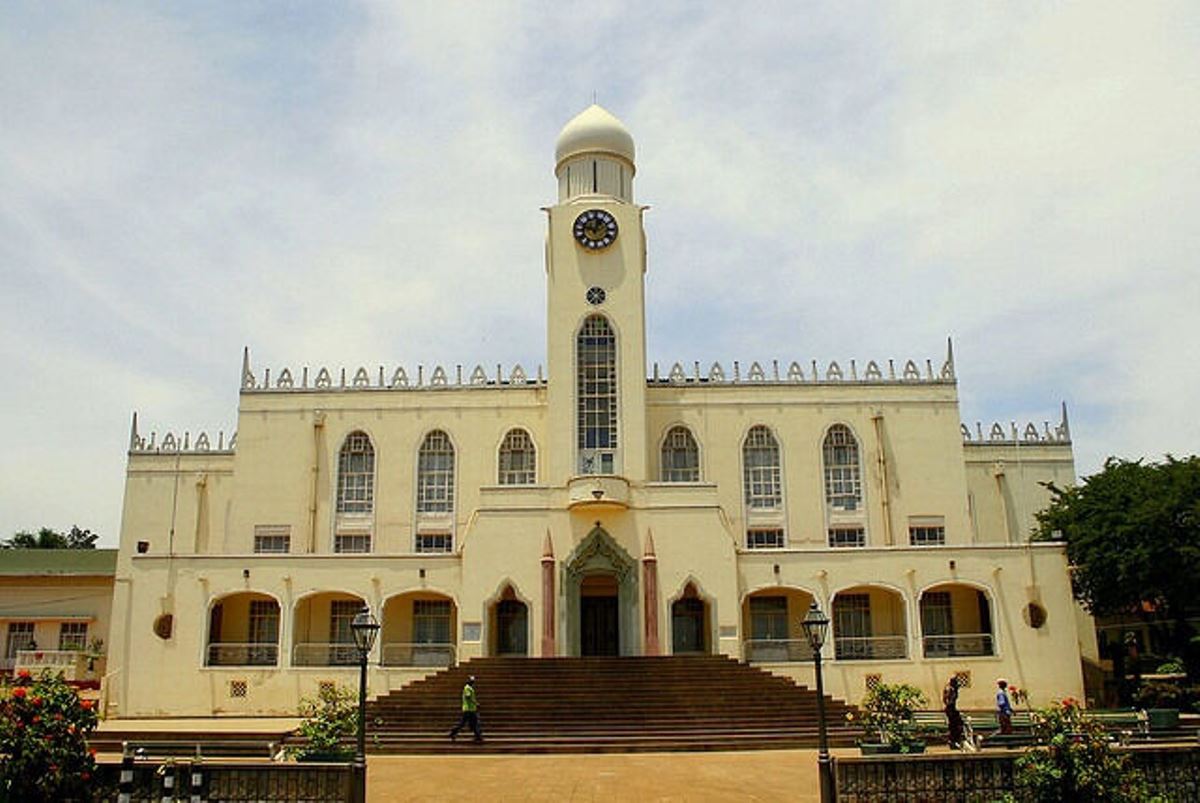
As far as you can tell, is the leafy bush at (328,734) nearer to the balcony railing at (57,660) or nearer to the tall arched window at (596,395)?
the tall arched window at (596,395)

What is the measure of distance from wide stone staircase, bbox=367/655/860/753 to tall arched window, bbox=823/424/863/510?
10523mm

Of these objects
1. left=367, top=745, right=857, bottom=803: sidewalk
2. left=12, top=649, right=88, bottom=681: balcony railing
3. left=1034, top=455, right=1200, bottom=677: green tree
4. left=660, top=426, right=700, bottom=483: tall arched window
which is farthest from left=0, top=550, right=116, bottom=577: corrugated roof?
left=1034, top=455, right=1200, bottom=677: green tree

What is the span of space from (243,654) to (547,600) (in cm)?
1079

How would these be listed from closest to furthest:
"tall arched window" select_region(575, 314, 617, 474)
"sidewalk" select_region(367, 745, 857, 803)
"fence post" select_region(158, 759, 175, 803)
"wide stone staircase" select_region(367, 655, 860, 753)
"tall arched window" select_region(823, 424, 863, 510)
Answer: "fence post" select_region(158, 759, 175, 803) < "sidewalk" select_region(367, 745, 857, 803) < "wide stone staircase" select_region(367, 655, 860, 753) < "tall arched window" select_region(575, 314, 617, 474) < "tall arched window" select_region(823, 424, 863, 510)

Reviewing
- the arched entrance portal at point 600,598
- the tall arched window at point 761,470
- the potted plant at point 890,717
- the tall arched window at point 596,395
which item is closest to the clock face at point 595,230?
the tall arched window at point 596,395

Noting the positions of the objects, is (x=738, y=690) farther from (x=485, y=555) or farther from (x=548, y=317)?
(x=548, y=317)

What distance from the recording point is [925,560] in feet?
112

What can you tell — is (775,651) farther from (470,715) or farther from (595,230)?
(595,230)

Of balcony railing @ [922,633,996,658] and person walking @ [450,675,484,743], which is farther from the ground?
balcony railing @ [922,633,996,658]

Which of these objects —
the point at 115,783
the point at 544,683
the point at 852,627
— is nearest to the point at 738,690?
the point at 544,683

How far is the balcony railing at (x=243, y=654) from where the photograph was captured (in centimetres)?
3459

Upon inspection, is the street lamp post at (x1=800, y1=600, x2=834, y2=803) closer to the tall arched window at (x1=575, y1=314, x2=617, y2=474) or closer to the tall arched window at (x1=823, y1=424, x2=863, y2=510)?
the tall arched window at (x1=575, y1=314, x2=617, y2=474)

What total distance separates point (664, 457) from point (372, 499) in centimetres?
1127

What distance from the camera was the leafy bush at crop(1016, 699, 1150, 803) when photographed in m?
12.8
